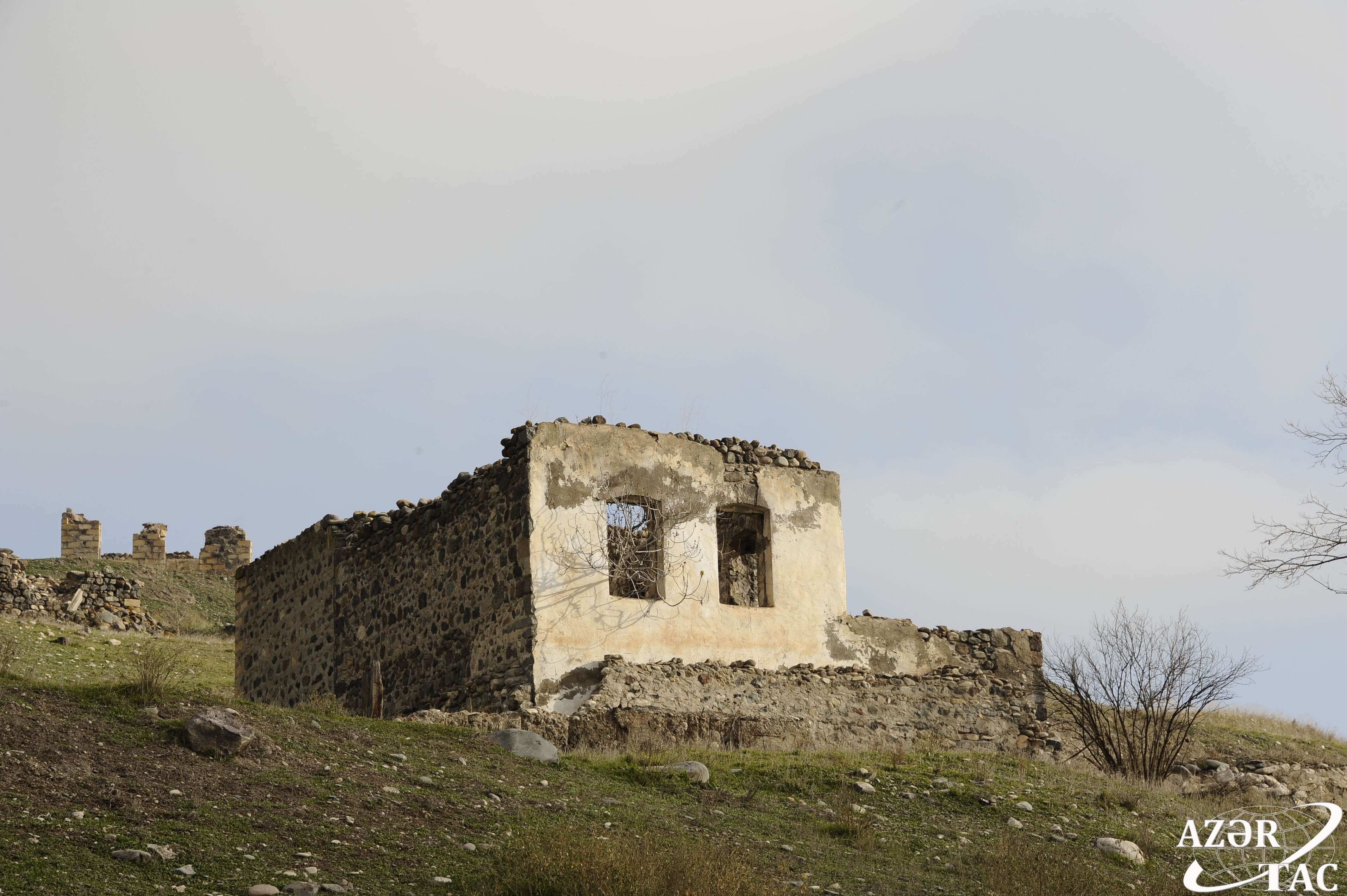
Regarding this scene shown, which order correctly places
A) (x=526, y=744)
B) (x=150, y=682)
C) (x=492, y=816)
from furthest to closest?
(x=526, y=744) < (x=150, y=682) < (x=492, y=816)

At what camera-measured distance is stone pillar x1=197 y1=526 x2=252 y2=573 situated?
1492 inches

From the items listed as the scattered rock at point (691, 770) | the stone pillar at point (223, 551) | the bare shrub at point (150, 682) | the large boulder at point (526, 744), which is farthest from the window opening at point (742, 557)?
the stone pillar at point (223, 551)

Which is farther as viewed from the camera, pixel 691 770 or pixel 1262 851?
pixel 691 770

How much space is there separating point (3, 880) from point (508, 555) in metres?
8.44

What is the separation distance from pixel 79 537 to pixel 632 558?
26940 millimetres

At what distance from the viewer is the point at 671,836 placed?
894 cm

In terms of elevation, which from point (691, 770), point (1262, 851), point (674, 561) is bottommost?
point (1262, 851)

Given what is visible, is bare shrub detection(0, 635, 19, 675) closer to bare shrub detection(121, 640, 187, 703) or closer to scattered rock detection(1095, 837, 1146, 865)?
bare shrub detection(121, 640, 187, 703)

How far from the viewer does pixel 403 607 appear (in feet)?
55.0

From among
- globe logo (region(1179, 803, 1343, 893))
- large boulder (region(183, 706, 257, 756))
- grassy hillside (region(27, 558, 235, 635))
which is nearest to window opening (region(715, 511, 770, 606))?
globe logo (region(1179, 803, 1343, 893))

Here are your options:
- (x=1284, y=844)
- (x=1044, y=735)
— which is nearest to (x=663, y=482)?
(x=1044, y=735)

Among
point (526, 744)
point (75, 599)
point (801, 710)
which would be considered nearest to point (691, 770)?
point (526, 744)

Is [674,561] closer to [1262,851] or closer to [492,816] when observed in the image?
[492,816]

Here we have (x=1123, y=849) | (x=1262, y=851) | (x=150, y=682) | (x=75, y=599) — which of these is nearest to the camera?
(x=150, y=682)
